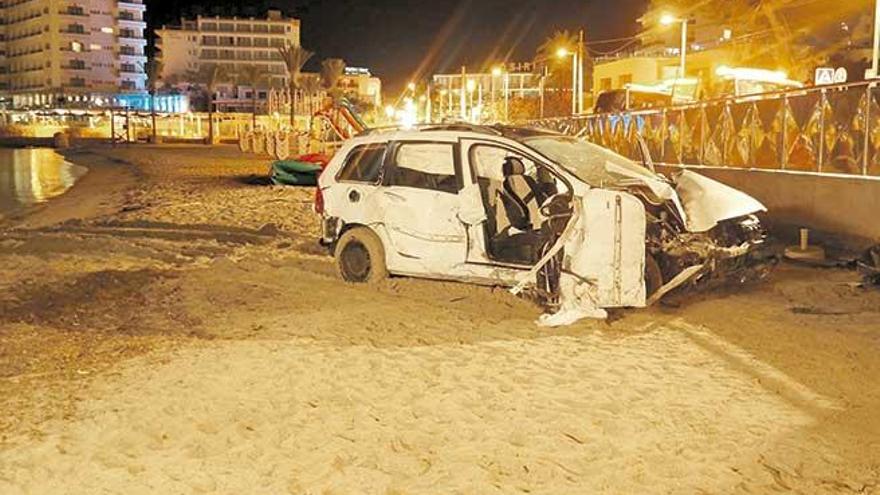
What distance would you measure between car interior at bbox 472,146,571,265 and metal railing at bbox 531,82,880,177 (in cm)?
522

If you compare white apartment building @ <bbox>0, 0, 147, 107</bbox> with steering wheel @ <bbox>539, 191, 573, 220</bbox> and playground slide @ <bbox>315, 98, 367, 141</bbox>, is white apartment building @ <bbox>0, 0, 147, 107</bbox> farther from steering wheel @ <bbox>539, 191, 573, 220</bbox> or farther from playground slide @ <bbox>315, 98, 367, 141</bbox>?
steering wheel @ <bbox>539, 191, 573, 220</bbox>

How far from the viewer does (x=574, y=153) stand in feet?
30.9

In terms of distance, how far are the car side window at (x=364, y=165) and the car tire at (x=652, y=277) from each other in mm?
3122

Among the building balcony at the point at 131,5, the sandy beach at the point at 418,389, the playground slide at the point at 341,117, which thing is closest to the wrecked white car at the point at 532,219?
the sandy beach at the point at 418,389

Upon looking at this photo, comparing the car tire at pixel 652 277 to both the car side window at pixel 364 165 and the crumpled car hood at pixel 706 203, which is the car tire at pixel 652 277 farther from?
the car side window at pixel 364 165

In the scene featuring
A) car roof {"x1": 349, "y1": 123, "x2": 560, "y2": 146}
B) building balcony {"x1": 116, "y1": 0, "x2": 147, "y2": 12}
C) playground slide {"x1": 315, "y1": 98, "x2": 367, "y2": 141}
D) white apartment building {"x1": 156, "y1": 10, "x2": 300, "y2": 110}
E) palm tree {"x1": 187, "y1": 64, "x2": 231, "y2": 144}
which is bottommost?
car roof {"x1": 349, "y1": 123, "x2": 560, "y2": 146}

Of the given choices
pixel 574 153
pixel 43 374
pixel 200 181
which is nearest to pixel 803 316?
pixel 574 153

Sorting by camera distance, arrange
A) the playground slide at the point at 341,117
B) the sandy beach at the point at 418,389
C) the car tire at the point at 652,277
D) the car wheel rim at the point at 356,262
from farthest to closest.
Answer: the playground slide at the point at 341,117
the car wheel rim at the point at 356,262
the car tire at the point at 652,277
the sandy beach at the point at 418,389

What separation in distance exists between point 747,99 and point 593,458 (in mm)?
12705

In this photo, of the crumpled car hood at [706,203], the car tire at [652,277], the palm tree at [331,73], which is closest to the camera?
the car tire at [652,277]

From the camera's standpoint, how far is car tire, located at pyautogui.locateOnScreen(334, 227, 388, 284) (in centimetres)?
985

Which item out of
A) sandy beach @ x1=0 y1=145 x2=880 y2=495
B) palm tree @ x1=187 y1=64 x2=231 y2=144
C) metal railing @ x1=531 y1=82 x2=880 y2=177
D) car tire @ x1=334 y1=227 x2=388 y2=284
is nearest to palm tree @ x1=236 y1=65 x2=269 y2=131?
palm tree @ x1=187 y1=64 x2=231 y2=144

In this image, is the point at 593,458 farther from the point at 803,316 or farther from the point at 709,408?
the point at 803,316

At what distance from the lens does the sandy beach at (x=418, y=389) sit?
15.5ft
